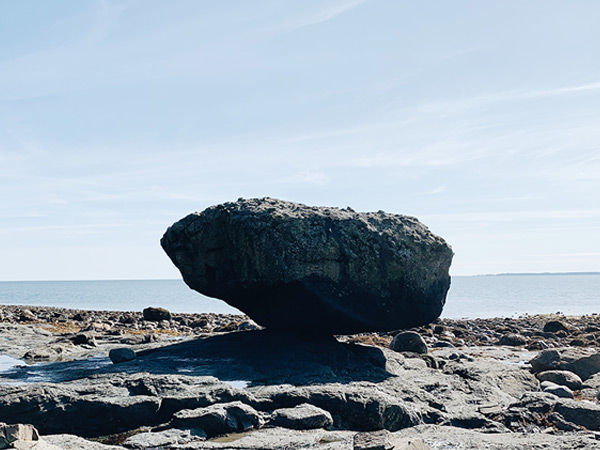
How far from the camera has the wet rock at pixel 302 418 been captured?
27.9ft

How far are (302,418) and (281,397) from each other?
42.3 inches

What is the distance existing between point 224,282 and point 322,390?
438cm

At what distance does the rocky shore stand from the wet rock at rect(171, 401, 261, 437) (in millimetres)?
16

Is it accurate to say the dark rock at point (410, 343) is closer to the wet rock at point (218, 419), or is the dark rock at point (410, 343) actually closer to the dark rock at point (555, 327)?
the wet rock at point (218, 419)

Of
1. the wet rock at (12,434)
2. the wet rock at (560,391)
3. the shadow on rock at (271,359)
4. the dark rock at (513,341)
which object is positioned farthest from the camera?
the dark rock at (513,341)

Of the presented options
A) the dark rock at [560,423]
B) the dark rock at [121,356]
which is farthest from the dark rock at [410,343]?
the dark rock at [121,356]

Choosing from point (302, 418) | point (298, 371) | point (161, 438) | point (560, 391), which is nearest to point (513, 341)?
point (560, 391)

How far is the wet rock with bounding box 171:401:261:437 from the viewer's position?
27.1 feet

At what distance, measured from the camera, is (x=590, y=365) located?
1454 cm

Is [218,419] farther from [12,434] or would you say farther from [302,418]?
[12,434]

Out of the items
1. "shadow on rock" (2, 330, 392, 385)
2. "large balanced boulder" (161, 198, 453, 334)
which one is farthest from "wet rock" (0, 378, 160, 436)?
"large balanced boulder" (161, 198, 453, 334)

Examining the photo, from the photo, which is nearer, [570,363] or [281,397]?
[281,397]

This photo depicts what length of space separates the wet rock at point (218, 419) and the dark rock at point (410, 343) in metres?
9.39

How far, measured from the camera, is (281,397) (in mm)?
9594
